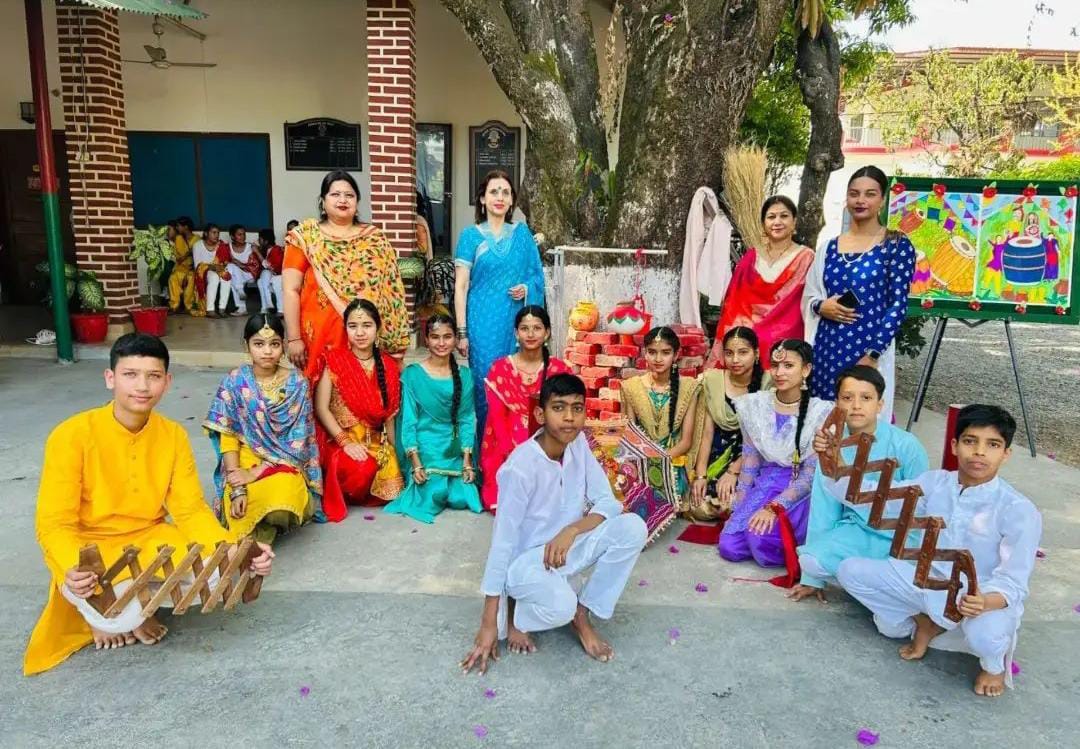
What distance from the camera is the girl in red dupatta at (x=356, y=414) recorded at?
3.75 metres

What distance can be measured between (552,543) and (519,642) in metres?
0.37

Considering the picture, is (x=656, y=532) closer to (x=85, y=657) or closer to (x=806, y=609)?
(x=806, y=609)

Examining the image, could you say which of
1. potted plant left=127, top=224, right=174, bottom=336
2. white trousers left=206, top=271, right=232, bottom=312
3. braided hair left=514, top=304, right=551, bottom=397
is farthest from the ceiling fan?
braided hair left=514, top=304, right=551, bottom=397

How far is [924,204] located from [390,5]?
460 cm

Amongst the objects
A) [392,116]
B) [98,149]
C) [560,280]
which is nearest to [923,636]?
[560,280]

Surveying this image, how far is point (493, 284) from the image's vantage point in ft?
14.0

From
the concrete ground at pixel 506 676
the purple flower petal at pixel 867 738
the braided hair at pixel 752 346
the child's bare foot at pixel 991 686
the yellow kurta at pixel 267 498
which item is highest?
the braided hair at pixel 752 346

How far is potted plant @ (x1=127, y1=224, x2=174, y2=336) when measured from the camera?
7.29m

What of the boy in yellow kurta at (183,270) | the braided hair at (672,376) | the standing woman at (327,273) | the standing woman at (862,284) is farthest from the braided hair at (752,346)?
the boy in yellow kurta at (183,270)

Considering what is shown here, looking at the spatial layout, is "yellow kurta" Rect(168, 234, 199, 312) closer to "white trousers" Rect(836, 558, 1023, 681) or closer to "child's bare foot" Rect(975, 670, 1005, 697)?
"white trousers" Rect(836, 558, 1023, 681)

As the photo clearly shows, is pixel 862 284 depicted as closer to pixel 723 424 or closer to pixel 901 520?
pixel 723 424

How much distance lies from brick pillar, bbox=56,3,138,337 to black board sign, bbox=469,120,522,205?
3.63 m

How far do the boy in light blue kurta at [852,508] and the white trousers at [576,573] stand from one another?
785mm

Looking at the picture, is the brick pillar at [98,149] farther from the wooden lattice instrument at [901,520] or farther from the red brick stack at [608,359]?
the wooden lattice instrument at [901,520]
